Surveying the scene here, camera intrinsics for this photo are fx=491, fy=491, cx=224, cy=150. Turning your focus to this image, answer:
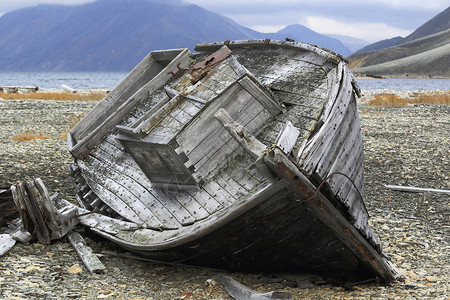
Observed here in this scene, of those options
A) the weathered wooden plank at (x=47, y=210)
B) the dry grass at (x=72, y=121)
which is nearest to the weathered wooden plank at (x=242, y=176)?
the weathered wooden plank at (x=47, y=210)

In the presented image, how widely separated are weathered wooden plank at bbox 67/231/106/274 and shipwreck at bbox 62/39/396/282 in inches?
12.2

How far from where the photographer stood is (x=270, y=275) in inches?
261

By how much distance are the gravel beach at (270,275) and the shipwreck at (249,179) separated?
34cm

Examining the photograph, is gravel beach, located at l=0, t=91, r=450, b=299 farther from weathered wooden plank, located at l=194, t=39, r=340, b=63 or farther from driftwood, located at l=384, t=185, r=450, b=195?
weathered wooden plank, located at l=194, t=39, r=340, b=63

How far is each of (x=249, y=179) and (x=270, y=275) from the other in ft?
4.65

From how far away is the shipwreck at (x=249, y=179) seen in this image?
18.5 ft

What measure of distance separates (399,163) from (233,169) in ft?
28.9

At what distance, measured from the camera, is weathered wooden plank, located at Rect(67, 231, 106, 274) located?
21.6ft

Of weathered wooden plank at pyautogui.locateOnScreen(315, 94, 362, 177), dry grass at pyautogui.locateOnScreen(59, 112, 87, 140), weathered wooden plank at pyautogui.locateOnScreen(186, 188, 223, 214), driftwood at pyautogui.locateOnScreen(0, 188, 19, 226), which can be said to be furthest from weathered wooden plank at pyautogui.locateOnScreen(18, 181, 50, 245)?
dry grass at pyautogui.locateOnScreen(59, 112, 87, 140)

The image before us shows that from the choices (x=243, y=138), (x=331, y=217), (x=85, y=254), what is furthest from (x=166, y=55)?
(x=331, y=217)

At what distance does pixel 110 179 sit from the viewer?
8953 mm

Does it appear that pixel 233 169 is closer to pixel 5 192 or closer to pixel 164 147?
pixel 164 147

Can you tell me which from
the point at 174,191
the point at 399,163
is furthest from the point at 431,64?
the point at 174,191

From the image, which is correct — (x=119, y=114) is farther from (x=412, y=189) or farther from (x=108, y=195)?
(x=412, y=189)
